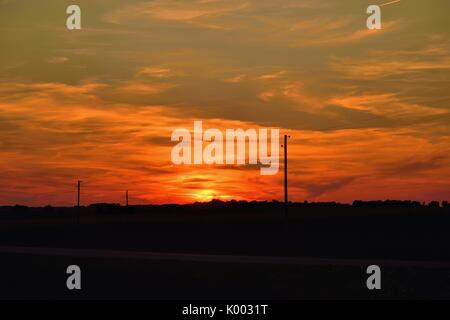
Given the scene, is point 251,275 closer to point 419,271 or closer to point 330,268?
point 330,268

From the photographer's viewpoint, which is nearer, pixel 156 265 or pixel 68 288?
pixel 68 288

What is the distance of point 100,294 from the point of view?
2778 centimetres

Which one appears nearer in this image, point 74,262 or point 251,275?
point 251,275

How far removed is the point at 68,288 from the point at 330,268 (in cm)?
1251

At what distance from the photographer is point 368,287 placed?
28094mm
